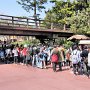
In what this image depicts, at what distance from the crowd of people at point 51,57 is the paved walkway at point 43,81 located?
79cm

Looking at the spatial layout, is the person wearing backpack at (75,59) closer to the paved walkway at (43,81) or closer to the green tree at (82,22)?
the paved walkway at (43,81)

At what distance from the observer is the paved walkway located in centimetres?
1409

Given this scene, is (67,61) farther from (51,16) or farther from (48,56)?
(51,16)

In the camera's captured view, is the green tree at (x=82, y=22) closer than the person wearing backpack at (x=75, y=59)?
No

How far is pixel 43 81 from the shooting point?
51.7ft

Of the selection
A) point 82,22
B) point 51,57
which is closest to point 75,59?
point 51,57

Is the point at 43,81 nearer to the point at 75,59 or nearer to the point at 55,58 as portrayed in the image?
the point at 75,59

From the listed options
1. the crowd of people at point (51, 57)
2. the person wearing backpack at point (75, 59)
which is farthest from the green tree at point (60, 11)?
the person wearing backpack at point (75, 59)

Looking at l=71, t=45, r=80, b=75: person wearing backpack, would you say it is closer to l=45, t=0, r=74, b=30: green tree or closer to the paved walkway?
the paved walkway

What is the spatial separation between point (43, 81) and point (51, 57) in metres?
4.78

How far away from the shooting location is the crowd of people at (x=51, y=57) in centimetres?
1792

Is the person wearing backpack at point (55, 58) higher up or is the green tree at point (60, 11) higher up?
the green tree at point (60, 11)

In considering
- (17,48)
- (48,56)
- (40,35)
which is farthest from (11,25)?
(48,56)

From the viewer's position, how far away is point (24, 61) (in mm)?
24172
